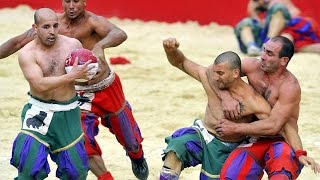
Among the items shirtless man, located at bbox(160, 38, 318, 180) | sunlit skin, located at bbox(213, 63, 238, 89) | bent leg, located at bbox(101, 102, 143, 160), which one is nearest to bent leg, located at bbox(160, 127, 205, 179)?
shirtless man, located at bbox(160, 38, 318, 180)

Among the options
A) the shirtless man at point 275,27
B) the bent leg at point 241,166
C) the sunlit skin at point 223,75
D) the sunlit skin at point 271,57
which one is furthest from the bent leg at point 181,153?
the shirtless man at point 275,27

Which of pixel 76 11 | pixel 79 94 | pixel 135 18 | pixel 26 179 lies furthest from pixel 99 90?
pixel 135 18

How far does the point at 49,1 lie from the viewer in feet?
49.8

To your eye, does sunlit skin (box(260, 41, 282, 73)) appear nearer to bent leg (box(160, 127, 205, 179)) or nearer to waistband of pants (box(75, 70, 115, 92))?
bent leg (box(160, 127, 205, 179))

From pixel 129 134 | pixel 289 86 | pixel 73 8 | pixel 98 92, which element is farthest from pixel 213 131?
pixel 73 8

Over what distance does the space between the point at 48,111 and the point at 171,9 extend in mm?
8774

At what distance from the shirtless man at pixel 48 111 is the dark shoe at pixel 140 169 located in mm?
1123

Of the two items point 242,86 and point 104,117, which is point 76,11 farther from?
point 242,86

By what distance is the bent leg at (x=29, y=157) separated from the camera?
6305mm

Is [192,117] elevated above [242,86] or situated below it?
below

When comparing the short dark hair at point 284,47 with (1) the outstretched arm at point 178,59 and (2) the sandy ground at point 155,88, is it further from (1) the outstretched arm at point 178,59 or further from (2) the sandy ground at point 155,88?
(2) the sandy ground at point 155,88

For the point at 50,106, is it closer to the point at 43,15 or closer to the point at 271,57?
the point at 43,15

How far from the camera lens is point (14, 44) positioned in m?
7.03

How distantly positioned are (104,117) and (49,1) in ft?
26.4
